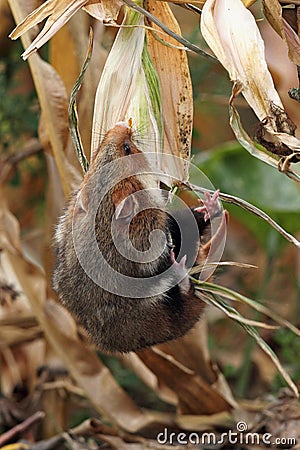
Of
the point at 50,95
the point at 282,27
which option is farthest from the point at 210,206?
the point at 50,95

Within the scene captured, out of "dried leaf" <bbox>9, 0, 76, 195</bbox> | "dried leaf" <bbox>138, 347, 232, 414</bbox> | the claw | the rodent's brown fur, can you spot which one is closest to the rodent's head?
the rodent's brown fur

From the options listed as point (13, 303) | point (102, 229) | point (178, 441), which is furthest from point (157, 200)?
point (13, 303)

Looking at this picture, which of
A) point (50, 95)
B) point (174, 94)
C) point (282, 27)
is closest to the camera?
point (282, 27)

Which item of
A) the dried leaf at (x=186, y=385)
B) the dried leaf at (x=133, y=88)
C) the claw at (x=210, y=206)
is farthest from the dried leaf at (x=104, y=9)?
the dried leaf at (x=186, y=385)

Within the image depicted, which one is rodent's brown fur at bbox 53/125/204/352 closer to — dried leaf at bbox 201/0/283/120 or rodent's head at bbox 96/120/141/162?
rodent's head at bbox 96/120/141/162

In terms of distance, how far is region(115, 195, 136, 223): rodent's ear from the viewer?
0.97 meters

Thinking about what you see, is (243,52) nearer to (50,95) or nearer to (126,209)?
(126,209)

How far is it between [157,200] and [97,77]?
0.49 m

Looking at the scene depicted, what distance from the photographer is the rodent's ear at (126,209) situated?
965mm

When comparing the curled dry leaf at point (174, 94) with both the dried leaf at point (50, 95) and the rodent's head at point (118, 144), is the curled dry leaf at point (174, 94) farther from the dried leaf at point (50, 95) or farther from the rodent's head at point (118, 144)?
the dried leaf at point (50, 95)

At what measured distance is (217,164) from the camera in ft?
6.22

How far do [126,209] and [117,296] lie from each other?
110mm

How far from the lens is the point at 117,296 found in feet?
3.17

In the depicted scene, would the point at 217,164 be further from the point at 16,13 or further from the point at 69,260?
the point at 69,260
